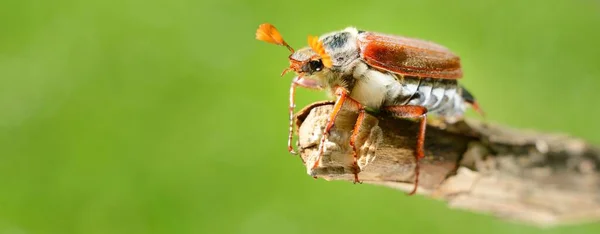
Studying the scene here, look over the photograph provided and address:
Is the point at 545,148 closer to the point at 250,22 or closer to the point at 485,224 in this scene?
the point at 485,224

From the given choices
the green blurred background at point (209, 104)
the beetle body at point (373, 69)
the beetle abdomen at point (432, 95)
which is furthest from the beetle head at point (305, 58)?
the green blurred background at point (209, 104)

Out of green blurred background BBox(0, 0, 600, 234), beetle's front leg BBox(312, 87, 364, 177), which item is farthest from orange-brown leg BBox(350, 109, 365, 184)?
green blurred background BBox(0, 0, 600, 234)

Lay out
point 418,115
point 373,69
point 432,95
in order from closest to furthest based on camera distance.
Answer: point 418,115 < point 373,69 < point 432,95

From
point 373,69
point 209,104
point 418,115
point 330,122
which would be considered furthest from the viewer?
point 209,104

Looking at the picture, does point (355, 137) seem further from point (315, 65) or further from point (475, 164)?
point (475, 164)

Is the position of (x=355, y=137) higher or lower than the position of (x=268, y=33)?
lower

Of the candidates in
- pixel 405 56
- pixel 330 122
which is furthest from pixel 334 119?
pixel 405 56

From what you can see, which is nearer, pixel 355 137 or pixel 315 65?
pixel 355 137

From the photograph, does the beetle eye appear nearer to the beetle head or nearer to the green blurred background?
the beetle head
